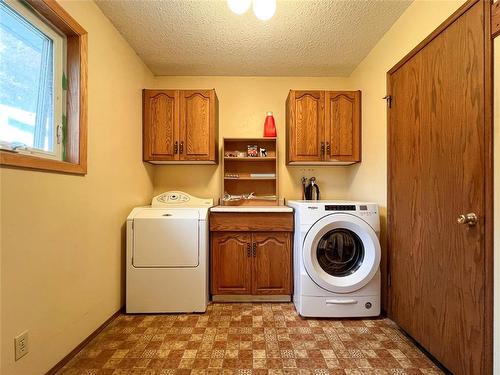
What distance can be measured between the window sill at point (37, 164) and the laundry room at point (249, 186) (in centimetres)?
1

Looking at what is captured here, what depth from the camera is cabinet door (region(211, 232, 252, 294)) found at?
2.23 m

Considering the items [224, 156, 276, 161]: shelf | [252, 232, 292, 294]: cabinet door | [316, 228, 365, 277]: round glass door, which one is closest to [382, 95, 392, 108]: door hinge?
[316, 228, 365, 277]: round glass door

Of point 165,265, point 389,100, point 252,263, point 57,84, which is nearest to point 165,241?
point 165,265

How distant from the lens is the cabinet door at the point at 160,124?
8.11ft

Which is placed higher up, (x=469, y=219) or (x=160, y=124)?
(x=160, y=124)

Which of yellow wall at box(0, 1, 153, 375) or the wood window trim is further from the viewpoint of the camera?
the wood window trim

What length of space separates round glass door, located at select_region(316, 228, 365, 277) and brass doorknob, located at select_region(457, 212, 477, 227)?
0.84m

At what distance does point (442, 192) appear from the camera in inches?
54.9

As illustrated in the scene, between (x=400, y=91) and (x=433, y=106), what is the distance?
39 centimetres

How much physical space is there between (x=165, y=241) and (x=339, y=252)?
57.1 inches

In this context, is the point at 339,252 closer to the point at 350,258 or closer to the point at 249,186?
the point at 350,258

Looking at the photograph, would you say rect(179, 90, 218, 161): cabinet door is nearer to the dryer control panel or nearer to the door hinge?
the dryer control panel

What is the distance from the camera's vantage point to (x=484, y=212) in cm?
115

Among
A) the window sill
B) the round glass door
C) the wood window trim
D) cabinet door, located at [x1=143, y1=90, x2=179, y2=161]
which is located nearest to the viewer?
the window sill
